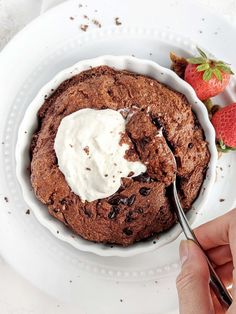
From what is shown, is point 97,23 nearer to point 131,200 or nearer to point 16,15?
point 16,15

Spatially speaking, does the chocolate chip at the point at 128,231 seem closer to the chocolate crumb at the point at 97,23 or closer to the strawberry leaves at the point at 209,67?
the strawberry leaves at the point at 209,67

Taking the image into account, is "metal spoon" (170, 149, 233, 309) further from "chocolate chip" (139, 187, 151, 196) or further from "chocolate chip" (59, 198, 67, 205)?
"chocolate chip" (59, 198, 67, 205)

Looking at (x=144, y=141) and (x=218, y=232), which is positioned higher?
(x=144, y=141)

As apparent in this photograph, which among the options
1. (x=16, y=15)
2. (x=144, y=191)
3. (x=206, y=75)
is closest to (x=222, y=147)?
(x=206, y=75)

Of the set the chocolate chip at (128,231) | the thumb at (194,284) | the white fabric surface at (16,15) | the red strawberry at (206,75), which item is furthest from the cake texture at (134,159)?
the white fabric surface at (16,15)

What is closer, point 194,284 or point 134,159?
point 194,284
